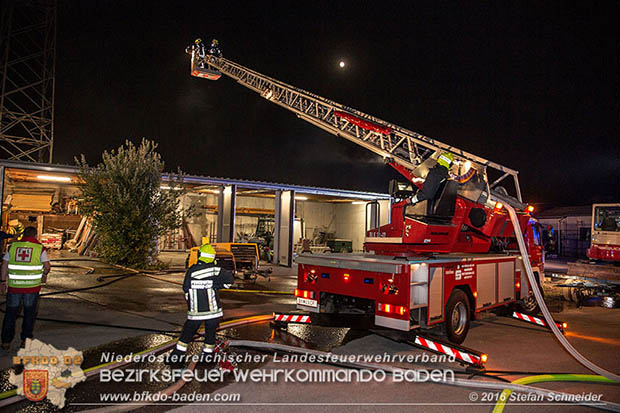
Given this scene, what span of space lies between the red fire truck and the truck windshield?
5684mm

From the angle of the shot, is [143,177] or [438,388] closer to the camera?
[438,388]

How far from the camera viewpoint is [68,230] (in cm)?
2355

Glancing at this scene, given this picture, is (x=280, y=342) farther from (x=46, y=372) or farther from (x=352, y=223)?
(x=352, y=223)

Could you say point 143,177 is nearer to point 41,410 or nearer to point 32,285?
point 32,285

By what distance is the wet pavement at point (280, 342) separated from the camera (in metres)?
4.43

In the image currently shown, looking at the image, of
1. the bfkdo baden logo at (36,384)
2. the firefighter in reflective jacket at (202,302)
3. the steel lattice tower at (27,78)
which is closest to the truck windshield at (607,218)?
the firefighter in reflective jacket at (202,302)

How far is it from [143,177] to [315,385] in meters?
12.7

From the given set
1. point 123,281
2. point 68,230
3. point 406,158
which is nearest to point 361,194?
point 406,158

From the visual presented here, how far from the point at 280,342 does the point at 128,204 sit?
10613 mm

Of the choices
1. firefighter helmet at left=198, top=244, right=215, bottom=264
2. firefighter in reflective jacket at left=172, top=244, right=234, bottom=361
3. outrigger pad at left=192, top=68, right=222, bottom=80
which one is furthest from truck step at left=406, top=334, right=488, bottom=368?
outrigger pad at left=192, top=68, right=222, bottom=80

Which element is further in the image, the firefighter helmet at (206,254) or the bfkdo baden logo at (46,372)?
the firefighter helmet at (206,254)

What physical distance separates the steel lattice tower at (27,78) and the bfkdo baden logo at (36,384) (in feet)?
78.4

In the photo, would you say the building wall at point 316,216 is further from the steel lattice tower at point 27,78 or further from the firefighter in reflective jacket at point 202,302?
the firefighter in reflective jacket at point 202,302

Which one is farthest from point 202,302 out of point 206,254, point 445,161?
point 445,161
